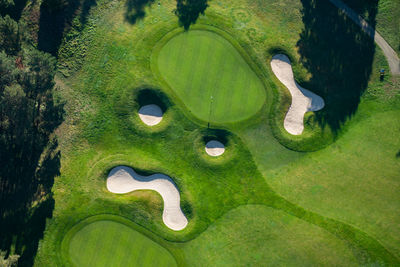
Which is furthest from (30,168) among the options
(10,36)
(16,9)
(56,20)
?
(16,9)

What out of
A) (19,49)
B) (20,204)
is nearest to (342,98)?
(19,49)

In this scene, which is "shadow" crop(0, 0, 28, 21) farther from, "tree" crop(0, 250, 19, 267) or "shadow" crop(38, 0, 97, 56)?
"tree" crop(0, 250, 19, 267)

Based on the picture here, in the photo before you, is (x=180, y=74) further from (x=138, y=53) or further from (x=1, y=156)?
(x=1, y=156)

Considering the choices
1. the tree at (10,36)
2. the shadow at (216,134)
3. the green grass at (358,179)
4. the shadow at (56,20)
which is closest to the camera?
the tree at (10,36)

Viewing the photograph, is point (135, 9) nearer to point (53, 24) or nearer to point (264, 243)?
point (53, 24)

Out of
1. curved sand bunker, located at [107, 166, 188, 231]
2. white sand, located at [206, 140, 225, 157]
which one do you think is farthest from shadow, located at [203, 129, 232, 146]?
curved sand bunker, located at [107, 166, 188, 231]

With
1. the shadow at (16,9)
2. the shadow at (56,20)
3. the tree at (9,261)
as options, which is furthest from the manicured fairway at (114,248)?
the shadow at (16,9)

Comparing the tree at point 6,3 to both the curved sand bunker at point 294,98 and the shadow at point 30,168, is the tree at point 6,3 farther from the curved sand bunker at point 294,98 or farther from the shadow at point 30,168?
the curved sand bunker at point 294,98
